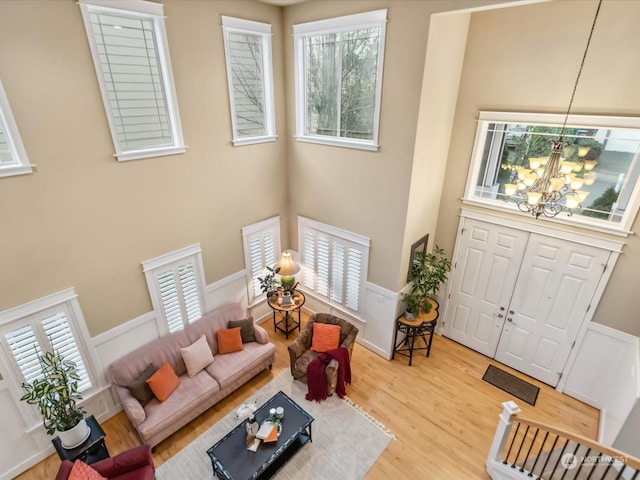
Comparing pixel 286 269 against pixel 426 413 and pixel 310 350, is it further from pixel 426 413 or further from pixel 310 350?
pixel 426 413

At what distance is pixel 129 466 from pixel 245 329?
7.58 ft

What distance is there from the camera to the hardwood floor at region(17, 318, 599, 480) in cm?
426

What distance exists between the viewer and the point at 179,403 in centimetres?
453

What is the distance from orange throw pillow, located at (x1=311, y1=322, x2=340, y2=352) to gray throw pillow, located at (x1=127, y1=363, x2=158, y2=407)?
2429 millimetres

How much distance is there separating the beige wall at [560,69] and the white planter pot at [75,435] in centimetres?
639

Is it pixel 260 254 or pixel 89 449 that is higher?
pixel 260 254

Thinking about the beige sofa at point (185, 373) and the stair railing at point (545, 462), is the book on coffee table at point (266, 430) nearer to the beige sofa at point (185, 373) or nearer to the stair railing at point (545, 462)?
the beige sofa at point (185, 373)

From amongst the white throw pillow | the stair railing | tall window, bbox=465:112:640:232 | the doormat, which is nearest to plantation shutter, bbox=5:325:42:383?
the white throw pillow

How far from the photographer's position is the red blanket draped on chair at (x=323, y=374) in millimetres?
4965

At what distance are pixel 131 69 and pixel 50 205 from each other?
6.18 ft

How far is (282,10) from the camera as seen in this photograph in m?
5.34

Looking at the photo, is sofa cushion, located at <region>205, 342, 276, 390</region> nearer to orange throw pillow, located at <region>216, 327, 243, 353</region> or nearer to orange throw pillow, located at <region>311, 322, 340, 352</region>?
orange throw pillow, located at <region>216, 327, 243, 353</region>

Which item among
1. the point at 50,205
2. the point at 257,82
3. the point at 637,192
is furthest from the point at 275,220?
the point at 637,192

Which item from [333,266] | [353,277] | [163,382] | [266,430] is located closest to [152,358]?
[163,382]
